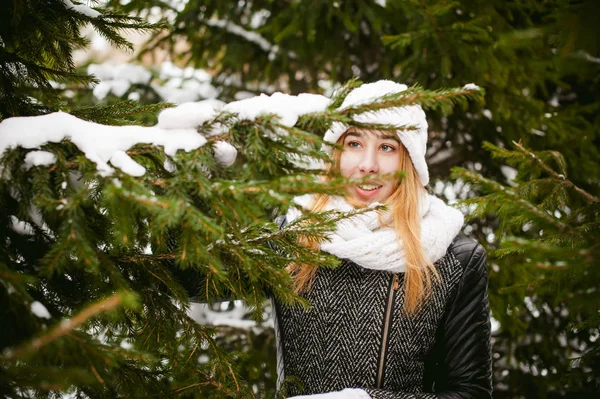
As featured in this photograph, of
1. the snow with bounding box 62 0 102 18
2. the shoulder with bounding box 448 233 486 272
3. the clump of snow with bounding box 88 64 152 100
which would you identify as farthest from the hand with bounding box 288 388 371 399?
the clump of snow with bounding box 88 64 152 100

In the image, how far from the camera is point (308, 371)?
6.61 ft

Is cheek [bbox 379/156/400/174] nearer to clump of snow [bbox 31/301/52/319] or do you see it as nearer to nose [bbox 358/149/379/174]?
nose [bbox 358/149/379/174]

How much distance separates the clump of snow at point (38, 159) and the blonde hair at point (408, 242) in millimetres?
999

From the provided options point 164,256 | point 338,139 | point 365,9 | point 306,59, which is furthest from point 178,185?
point 306,59

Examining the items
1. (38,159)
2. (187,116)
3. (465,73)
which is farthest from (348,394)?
(465,73)

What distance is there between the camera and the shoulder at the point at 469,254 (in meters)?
2.01

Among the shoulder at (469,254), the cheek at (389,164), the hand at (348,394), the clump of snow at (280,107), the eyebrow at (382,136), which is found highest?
the clump of snow at (280,107)

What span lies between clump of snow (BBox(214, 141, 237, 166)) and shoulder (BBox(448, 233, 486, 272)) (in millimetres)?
1320

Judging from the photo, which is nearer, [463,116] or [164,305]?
[164,305]

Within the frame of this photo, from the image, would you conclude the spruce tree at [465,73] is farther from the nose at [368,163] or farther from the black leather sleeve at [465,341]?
the black leather sleeve at [465,341]

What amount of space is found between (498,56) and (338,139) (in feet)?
7.07

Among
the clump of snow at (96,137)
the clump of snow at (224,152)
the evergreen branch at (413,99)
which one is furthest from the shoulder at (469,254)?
the clump of snow at (96,137)

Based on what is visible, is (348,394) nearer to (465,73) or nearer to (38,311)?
(38,311)

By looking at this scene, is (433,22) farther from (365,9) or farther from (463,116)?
(463,116)
